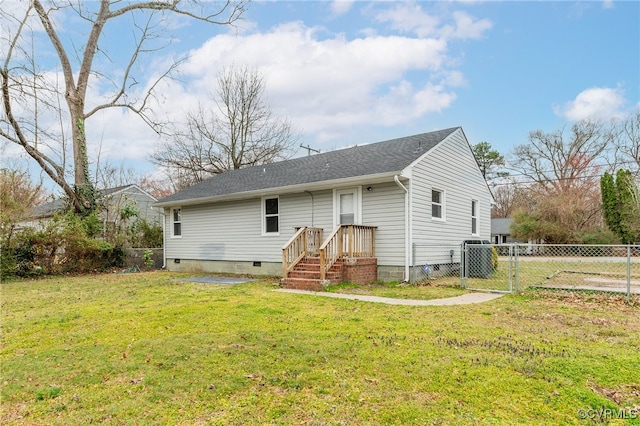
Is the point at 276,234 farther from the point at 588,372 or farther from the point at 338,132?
the point at 338,132

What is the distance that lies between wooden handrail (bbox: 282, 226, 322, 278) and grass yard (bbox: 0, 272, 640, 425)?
356 centimetres

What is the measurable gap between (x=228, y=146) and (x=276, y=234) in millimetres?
14212

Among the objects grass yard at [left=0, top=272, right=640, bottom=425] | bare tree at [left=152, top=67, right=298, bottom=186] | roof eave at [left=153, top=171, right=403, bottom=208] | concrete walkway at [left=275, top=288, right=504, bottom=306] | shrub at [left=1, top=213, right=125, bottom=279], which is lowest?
concrete walkway at [left=275, top=288, right=504, bottom=306]

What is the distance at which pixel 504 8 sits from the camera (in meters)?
11.7

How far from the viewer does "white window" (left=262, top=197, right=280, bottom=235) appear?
41.3 feet

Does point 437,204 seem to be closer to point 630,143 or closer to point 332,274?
point 332,274

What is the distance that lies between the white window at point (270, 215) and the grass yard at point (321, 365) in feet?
19.5

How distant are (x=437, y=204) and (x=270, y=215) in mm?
5439

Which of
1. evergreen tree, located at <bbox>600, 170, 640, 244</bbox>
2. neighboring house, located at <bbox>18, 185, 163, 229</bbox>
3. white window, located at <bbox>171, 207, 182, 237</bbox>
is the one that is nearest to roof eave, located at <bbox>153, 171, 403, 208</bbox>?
white window, located at <bbox>171, 207, 182, 237</bbox>

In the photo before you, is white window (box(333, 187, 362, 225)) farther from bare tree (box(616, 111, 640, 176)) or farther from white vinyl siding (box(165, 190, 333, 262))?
bare tree (box(616, 111, 640, 176))

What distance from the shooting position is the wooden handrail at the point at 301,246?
10.3 m

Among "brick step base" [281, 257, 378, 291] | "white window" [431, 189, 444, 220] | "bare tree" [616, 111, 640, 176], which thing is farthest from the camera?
"bare tree" [616, 111, 640, 176]

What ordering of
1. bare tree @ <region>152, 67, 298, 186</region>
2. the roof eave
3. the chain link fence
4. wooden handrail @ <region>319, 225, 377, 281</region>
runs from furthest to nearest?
1. bare tree @ <region>152, 67, 298, 186</region>
2. the roof eave
3. wooden handrail @ <region>319, 225, 377, 281</region>
4. the chain link fence

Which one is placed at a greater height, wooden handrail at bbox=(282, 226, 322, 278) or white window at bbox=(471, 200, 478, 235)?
white window at bbox=(471, 200, 478, 235)
